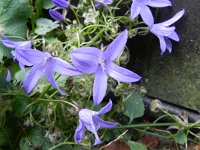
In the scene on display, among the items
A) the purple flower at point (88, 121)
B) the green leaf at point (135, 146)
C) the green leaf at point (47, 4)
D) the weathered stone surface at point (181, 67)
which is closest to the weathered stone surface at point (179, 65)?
the weathered stone surface at point (181, 67)

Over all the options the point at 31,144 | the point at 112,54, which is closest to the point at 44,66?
A: the point at 112,54

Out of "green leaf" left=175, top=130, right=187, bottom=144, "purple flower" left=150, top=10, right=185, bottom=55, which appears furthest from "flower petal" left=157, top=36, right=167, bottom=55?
"green leaf" left=175, top=130, right=187, bottom=144

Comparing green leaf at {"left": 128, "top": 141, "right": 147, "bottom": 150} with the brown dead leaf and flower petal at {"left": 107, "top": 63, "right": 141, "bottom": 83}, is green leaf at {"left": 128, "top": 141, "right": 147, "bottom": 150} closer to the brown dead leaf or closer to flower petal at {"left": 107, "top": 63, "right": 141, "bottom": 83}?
the brown dead leaf

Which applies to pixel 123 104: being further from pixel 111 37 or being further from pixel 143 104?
pixel 111 37

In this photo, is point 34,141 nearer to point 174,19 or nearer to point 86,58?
point 86,58

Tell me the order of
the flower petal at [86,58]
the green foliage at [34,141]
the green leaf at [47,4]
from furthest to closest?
1. the green leaf at [47,4]
2. the green foliage at [34,141]
3. the flower petal at [86,58]

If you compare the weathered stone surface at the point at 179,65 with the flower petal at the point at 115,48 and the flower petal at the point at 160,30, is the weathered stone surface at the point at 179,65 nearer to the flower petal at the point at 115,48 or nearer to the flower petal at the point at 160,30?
the flower petal at the point at 160,30
